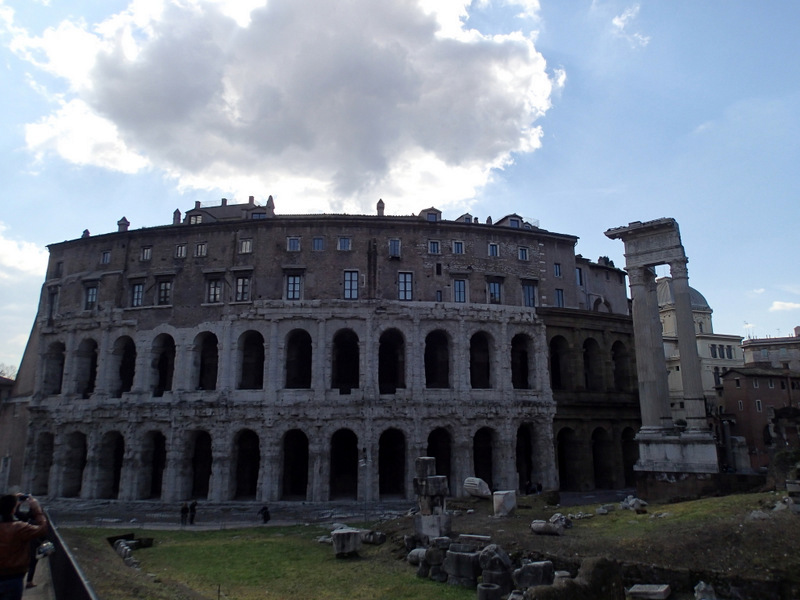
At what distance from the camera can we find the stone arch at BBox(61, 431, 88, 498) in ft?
120

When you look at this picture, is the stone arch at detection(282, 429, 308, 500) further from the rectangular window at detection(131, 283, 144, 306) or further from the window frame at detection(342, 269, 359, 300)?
the rectangular window at detection(131, 283, 144, 306)

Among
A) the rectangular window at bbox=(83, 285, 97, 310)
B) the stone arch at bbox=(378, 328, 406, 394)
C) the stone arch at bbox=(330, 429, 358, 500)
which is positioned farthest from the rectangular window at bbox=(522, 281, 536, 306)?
the rectangular window at bbox=(83, 285, 97, 310)

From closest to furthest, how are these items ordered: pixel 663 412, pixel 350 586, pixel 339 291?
pixel 350 586, pixel 663 412, pixel 339 291

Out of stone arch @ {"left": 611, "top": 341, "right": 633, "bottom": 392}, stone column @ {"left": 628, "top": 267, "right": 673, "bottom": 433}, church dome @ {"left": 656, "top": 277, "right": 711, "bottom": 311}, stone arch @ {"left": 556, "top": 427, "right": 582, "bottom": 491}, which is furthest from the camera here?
church dome @ {"left": 656, "top": 277, "right": 711, "bottom": 311}

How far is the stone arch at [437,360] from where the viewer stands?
3706 cm

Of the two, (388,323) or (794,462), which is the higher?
(388,323)

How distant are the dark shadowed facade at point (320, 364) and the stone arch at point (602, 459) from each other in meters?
0.09

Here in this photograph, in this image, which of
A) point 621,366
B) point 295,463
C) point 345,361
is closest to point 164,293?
point 345,361

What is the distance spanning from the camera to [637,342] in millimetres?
27781

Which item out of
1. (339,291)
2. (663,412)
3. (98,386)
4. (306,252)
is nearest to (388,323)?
(339,291)

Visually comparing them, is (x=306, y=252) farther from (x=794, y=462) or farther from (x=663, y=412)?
(x=794, y=462)

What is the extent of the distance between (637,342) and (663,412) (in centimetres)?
347

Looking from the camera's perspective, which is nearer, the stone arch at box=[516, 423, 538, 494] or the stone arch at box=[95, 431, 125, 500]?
the stone arch at box=[95, 431, 125, 500]

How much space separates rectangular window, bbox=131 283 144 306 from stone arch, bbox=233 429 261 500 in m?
11.3
